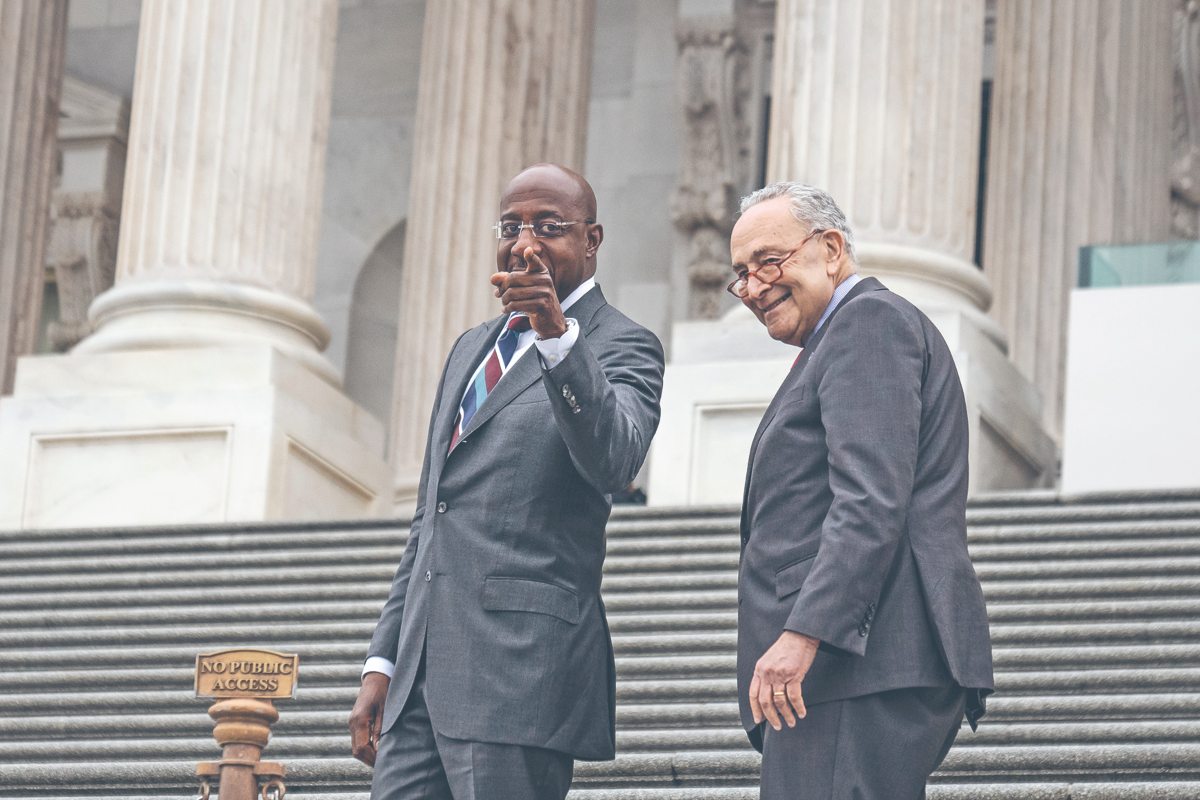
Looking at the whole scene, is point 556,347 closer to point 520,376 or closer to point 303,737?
point 520,376

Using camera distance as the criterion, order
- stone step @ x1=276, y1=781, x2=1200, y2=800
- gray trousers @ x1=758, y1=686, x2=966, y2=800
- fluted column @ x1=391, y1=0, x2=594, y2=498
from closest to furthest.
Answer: gray trousers @ x1=758, y1=686, x2=966, y2=800
stone step @ x1=276, y1=781, x2=1200, y2=800
fluted column @ x1=391, y1=0, x2=594, y2=498

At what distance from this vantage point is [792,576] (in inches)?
207

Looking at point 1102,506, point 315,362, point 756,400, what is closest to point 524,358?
point 1102,506

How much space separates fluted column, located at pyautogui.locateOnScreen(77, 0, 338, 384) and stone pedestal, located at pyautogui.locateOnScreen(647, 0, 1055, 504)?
2.37 m

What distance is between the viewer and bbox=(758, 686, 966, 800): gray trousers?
16.7 feet

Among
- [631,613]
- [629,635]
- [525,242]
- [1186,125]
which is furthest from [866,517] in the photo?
[1186,125]

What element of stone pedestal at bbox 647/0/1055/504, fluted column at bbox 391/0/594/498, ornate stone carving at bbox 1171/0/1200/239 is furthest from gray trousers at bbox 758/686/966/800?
ornate stone carving at bbox 1171/0/1200/239

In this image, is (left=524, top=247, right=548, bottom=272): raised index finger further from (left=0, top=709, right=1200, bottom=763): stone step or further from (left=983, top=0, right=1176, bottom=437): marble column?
(left=983, top=0, right=1176, bottom=437): marble column

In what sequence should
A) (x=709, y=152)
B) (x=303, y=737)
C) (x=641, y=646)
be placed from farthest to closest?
(x=709, y=152) → (x=641, y=646) → (x=303, y=737)

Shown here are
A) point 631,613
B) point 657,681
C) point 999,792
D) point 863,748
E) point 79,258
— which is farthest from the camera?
point 79,258

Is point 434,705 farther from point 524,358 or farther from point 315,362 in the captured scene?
point 315,362

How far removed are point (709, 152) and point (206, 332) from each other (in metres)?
9.16

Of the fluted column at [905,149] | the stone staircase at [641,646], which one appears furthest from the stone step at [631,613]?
the fluted column at [905,149]

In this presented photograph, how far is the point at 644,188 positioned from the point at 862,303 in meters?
17.9
